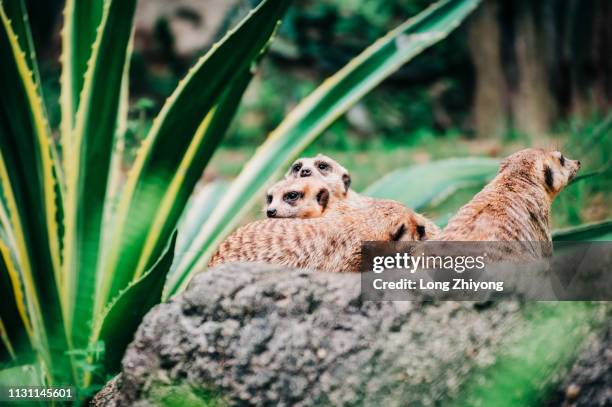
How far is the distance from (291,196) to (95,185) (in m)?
0.55

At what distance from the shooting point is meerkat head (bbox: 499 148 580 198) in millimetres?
1969

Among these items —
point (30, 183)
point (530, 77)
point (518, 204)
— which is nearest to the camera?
point (518, 204)

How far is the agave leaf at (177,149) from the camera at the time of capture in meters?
2.14

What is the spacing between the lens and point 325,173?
2.43 metres

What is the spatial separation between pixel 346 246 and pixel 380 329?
0.34 meters

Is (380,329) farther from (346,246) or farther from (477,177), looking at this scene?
(477,177)

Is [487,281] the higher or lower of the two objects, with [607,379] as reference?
higher

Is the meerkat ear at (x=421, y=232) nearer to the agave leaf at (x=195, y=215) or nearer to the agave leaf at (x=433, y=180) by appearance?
the agave leaf at (x=433, y=180)

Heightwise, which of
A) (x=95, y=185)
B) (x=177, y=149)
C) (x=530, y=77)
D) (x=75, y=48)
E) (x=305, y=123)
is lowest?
(x=95, y=185)

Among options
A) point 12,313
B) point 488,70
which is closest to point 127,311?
point 12,313

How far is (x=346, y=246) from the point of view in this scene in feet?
6.04

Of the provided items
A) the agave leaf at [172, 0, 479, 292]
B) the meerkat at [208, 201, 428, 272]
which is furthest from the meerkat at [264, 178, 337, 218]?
the meerkat at [208, 201, 428, 272]

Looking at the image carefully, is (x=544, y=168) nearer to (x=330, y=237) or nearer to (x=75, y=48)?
(x=330, y=237)

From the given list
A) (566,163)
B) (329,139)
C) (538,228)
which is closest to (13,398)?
(538,228)
